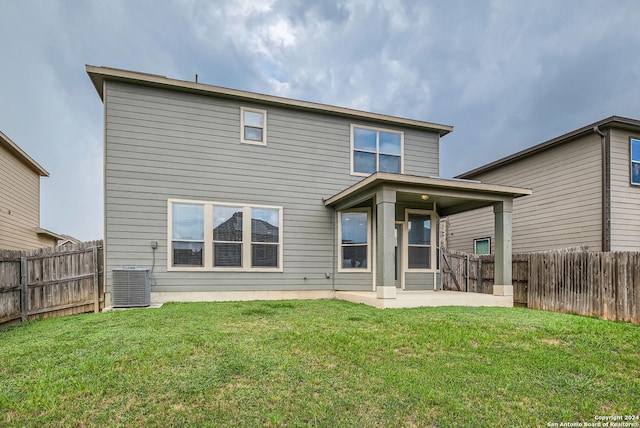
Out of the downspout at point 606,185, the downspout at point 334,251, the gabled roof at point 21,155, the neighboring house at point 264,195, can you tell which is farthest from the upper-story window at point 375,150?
the gabled roof at point 21,155

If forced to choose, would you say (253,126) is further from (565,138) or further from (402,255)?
(565,138)

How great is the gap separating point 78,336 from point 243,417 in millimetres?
3455

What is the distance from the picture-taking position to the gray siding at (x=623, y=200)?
30.3 ft

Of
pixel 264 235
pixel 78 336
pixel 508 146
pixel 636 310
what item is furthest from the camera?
pixel 508 146

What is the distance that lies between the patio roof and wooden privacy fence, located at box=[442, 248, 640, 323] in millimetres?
1725

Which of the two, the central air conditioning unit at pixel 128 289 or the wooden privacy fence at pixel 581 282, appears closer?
the wooden privacy fence at pixel 581 282

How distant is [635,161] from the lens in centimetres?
961

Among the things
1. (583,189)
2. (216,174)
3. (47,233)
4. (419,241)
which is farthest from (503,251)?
(47,233)

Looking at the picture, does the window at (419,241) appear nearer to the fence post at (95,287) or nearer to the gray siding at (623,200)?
the gray siding at (623,200)

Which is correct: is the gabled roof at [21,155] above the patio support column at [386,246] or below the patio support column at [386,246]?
above

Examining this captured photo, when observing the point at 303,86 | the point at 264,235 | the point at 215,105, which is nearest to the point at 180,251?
the point at 264,235

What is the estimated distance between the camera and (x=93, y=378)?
3090 mm

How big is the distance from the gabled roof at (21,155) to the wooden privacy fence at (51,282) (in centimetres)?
659

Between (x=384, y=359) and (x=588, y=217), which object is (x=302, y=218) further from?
(x=588, y=217)
